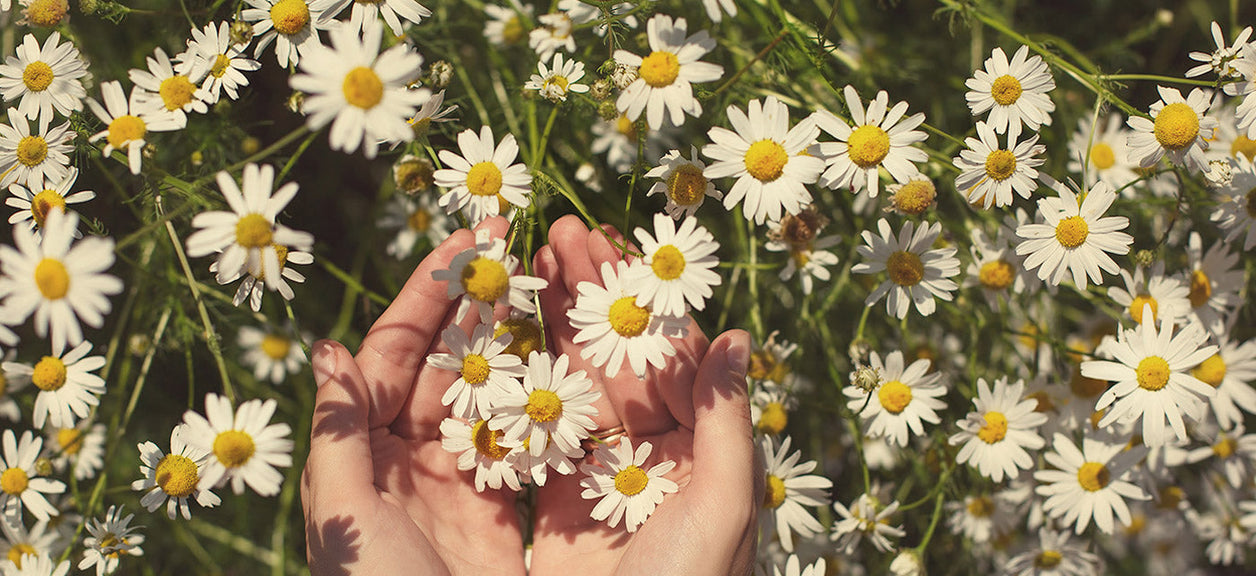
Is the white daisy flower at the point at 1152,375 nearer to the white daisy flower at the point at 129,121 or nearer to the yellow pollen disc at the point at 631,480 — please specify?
the yellow pollen disc at the point at 631,480

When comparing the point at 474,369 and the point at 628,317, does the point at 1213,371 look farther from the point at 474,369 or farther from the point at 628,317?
the point at 474,369

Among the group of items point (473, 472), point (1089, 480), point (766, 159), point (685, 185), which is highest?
point (766, 159)

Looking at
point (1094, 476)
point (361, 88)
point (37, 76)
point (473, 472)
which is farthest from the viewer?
point (1094, 476)

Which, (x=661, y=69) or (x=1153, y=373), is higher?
(x=661, y=69)

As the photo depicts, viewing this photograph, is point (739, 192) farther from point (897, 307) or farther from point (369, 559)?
point (369, 559)

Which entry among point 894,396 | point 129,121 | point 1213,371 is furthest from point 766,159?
point 1213,371

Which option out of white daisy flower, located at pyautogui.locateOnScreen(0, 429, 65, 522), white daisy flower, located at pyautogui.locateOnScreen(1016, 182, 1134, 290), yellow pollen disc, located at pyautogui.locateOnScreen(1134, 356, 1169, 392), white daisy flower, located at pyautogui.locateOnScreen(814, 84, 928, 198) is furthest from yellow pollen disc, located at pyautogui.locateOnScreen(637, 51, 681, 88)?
white daisy flower, located at pyautogui.locateOnScreen(0, 429, 65, 522)

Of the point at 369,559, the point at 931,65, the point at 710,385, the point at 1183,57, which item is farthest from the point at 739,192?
the point at 1183,57
